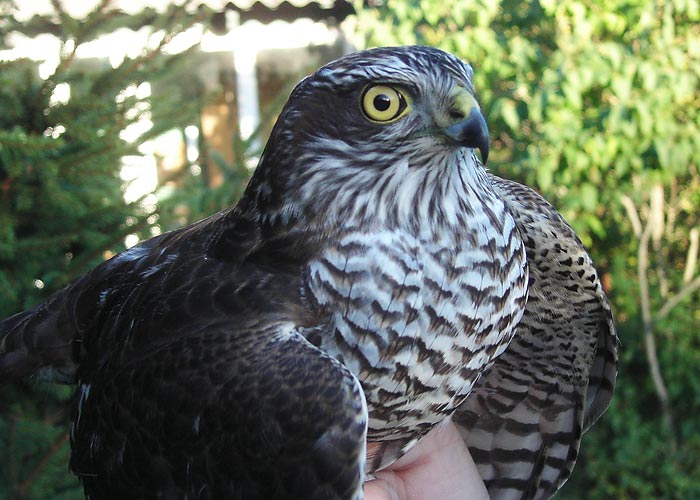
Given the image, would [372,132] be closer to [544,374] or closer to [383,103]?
[383,103]

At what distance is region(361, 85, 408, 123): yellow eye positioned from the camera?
1.68m

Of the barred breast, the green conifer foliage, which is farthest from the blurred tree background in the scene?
the barred breast

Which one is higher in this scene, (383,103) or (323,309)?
(383,103)

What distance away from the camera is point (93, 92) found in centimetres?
319

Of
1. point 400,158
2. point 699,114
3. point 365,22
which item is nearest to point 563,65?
point 699,114

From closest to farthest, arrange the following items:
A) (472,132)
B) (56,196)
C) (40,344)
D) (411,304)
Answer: (472,132) → (411,304) → (40,344) → (56,196)

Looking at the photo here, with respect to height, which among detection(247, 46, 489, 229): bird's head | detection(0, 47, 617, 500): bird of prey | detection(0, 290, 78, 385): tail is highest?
detection(247, 46, 489, 229): bird's head

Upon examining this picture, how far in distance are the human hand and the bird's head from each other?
1.09m

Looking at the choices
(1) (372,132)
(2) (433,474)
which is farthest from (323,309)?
(2) (433,474)

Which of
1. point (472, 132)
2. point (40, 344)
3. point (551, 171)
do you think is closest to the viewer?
point (472, 132)

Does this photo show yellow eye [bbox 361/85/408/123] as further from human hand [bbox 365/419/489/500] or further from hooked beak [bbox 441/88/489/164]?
human hand [bbox 365/419/489/500]

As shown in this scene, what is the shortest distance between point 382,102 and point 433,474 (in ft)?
4.78

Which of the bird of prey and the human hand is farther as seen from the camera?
the human hand

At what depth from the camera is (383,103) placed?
1.69 meters
